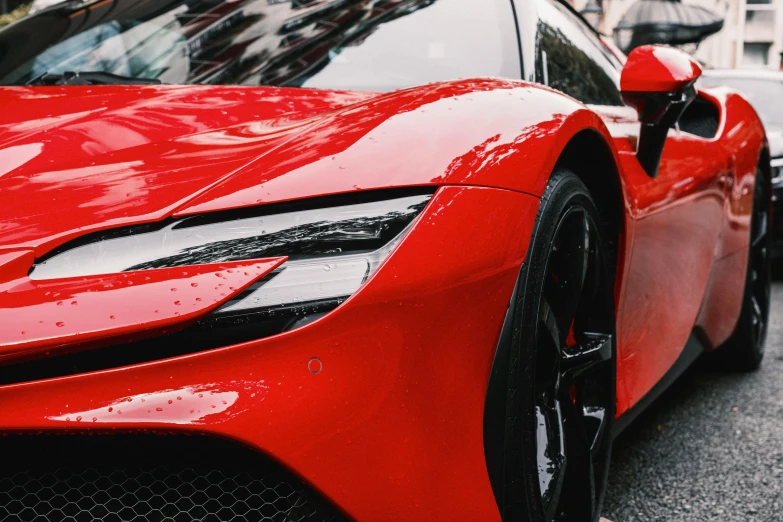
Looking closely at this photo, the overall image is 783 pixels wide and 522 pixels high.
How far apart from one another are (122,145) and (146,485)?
626 millimetres

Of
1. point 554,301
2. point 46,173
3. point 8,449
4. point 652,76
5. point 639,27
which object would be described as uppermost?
point 46,173

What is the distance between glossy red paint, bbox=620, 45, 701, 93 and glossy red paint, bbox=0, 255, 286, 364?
1353mm

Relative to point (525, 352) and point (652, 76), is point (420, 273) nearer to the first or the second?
point (525, 352)

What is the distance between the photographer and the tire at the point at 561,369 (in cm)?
145

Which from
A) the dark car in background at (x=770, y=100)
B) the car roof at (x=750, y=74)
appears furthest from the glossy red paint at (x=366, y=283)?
the car roof at (x=750, y=74)

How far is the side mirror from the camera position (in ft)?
7.33

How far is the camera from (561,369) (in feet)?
5.80

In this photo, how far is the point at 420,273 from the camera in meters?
1.29

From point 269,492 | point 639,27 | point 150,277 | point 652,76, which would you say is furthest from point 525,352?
point 639,27

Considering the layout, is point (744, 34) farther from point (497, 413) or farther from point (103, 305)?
point (103, 305)

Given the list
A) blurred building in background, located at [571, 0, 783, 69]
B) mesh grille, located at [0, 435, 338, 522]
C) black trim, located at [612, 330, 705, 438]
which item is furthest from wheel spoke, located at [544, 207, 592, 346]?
blurred building in background, located at [571, 0, 783, 69]

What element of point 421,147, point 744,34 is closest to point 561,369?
point 421,147

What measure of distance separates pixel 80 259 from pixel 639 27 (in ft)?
53.8

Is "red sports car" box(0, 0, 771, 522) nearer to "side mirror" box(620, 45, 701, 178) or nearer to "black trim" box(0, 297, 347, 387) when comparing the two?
"black trim" box(0, 297, 347, 387)
